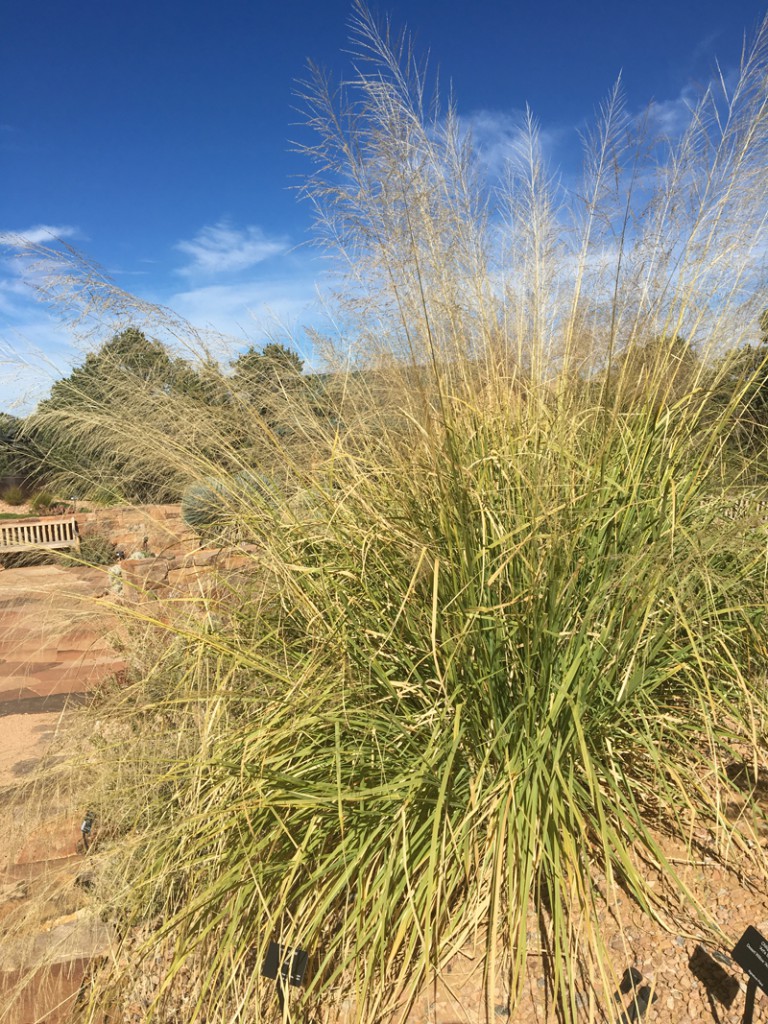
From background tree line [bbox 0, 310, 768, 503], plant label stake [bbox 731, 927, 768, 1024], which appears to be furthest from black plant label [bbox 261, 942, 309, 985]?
background tree line [bbox 0, 310, 768, 503]

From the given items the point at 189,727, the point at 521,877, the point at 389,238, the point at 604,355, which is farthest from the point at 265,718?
the point at 604,355

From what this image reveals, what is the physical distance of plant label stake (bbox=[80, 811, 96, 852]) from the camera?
2.09m

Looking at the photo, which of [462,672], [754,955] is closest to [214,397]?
[462,672]

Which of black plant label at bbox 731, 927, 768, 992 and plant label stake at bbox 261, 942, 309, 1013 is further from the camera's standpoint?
plant label stake at bbox 261, 942, 309, 1013

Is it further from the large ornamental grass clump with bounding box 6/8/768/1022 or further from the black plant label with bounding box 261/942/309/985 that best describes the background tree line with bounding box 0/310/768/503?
the black plant label with bounding box 261/942/309/985

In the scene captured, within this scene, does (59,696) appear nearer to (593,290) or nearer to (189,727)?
(189,727)

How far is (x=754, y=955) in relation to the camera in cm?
118

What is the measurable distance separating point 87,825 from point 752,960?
180cm

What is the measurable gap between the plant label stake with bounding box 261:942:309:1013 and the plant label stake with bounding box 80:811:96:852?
89 cm

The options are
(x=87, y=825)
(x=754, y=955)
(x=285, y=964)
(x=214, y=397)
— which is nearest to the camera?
(x=754, y=955)

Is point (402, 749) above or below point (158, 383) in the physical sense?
below

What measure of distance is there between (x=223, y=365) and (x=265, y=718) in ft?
4.08

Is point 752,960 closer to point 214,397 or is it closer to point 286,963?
point 286,963

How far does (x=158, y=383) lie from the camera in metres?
2.42
